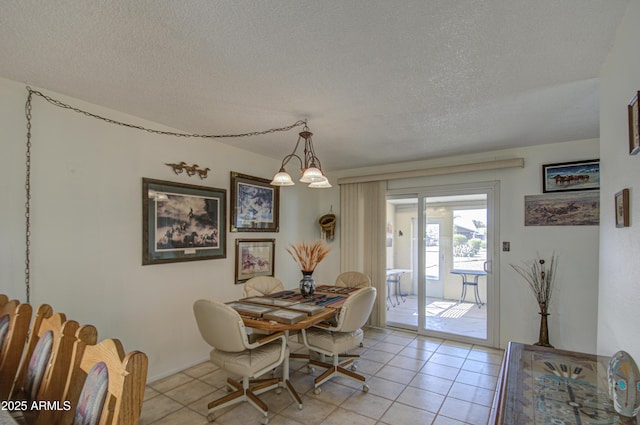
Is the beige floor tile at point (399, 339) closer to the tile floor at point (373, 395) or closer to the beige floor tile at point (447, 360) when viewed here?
the tile floor at point (373, 395)

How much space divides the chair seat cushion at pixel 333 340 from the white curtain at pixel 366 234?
6.28ft

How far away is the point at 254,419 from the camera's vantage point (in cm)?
249

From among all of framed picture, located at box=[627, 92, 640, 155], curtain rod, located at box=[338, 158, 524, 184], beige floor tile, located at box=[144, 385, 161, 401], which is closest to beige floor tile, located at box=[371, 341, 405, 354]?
curtain rod, located at box=[338, 158, 524, 184]

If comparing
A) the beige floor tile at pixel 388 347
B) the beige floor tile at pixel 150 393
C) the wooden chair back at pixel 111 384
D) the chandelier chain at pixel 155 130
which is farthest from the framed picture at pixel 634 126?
the beige floor tile at pixel 150 393

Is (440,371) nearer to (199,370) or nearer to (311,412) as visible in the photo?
(311,412)

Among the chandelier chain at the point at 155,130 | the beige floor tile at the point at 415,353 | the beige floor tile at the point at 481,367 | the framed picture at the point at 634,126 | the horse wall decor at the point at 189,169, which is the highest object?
the chandelier chain at the point at 155,130

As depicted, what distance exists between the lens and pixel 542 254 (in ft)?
12.5

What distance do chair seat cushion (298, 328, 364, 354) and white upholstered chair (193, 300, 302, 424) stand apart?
366mm

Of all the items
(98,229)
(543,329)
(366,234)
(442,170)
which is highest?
(442,170)

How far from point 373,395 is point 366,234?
8.58ft

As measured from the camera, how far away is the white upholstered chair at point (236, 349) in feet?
7.63

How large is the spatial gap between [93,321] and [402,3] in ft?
10.7

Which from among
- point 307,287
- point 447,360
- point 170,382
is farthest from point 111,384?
point 447,360

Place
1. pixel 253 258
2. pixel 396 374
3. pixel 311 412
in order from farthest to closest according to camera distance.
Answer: pixel 253 258 < pixel 396 374 < pixel 311 412
